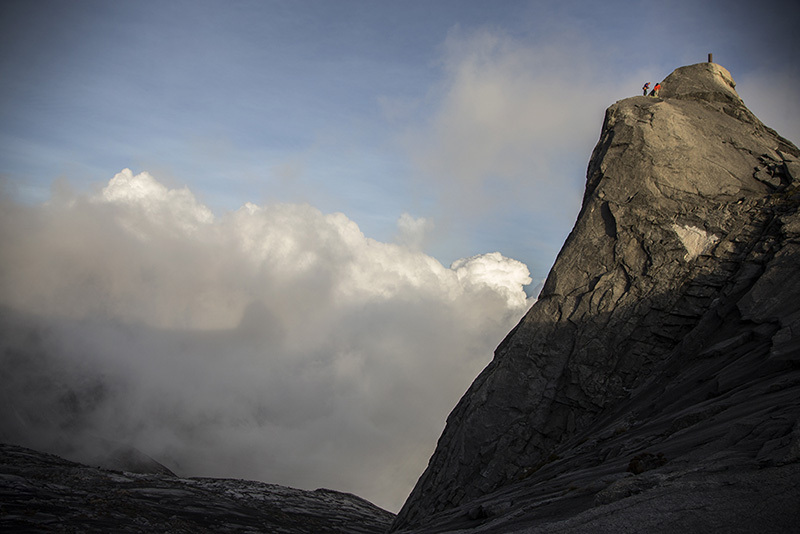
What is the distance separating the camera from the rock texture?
3234 cm

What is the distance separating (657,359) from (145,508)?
4311cm

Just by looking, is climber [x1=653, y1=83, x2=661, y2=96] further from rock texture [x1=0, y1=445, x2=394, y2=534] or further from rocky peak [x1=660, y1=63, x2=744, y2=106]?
rock texture [x1=0, y1=445, x2=394, y2=534]

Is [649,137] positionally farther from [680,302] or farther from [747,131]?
→ [680,302]

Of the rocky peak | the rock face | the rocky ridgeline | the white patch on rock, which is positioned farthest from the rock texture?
the rocky peak

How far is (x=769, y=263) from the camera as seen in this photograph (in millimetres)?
26750

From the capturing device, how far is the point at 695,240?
32.7 meters

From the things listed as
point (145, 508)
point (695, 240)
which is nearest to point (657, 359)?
point (695, 240)

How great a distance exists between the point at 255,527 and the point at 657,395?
124ft

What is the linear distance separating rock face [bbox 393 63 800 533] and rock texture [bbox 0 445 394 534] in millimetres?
18245

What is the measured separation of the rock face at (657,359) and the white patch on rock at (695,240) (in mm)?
102

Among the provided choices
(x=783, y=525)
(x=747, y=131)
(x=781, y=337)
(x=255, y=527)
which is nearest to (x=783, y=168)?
(x=747, y=131)

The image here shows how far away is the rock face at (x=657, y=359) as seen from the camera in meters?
14.3

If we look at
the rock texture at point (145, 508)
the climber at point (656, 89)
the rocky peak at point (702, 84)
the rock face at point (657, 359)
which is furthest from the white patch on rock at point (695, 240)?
the rock texture at point (145, 508)

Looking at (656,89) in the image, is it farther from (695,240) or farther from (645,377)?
(645,377)
